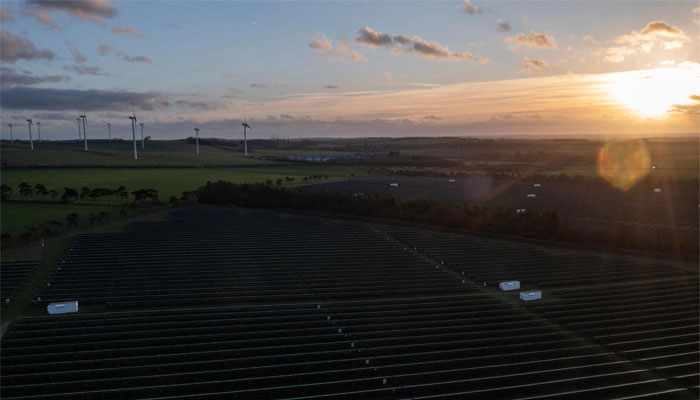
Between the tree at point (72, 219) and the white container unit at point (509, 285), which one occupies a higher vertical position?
the tree at point (72, 219)

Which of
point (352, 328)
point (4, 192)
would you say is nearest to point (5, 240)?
point (4, 192)

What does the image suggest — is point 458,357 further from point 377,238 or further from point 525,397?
point 377,238

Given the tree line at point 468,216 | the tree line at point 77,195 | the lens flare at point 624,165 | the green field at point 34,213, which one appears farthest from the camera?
the lens flare at point 624,165

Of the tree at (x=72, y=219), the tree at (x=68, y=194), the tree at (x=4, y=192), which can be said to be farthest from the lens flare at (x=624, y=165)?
the tree at (x=4, y=192)

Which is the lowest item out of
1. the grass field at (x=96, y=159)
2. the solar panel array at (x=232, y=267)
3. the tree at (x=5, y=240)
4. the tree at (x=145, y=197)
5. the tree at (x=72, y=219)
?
the solar panel array at (x=232, y=267)

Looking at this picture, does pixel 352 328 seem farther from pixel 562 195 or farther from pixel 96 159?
pixel 96 159

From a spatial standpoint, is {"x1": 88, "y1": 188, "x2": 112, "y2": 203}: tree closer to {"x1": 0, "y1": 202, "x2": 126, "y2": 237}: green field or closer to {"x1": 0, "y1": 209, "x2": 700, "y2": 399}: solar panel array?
{"x1": 0, "y1": 202, "x2": 126, "y2": 237}: green field

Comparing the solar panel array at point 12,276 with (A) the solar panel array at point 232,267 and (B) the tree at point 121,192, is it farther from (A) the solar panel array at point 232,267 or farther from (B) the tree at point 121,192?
(B) the tree at point 121,192

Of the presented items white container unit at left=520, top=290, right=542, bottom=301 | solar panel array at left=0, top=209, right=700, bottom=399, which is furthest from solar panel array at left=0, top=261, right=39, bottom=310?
white container unit at left=520, top=290, right=542, bottom=301
